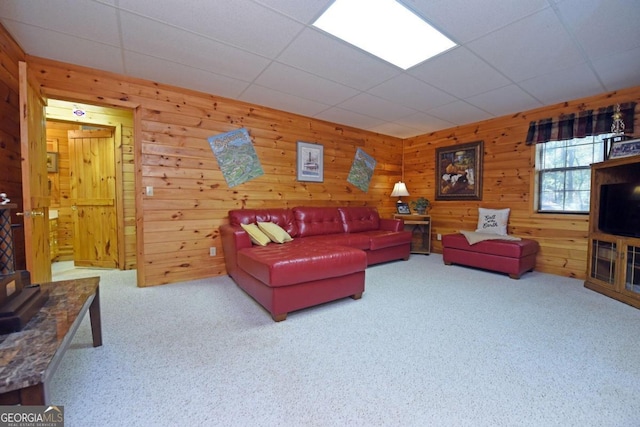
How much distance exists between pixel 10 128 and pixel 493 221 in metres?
5.54

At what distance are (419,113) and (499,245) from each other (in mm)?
2111

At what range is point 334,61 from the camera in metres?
2.53

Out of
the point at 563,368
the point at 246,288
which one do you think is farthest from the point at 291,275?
the point at 563,368

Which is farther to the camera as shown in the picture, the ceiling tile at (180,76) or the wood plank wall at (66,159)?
the wood plank wall at (66,159)

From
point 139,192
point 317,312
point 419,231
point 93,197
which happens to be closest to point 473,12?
point 317,312

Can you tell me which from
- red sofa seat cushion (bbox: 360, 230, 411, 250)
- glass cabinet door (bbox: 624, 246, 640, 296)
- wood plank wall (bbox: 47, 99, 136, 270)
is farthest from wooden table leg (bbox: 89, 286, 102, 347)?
glass cabinet door (bbox: 624, 246, 640, 296)

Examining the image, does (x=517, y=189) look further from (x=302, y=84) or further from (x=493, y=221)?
(x=302, y=84)

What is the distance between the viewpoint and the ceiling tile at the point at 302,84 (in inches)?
109

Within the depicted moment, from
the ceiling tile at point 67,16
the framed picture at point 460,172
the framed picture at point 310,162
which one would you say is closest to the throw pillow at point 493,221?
the framed picture at point 460,172

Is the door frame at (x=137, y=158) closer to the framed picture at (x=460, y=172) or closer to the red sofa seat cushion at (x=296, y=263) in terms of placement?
the red sofa seat cushion at (x=296, y=263)

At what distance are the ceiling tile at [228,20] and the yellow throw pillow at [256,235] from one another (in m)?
1.75

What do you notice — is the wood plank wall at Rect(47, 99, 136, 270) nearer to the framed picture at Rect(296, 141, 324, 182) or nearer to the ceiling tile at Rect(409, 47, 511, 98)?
the framed picture at Rect(296, 141, 324, 182)

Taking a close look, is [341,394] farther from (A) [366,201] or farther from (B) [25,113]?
(A) [366,201]

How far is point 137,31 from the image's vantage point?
210 centimetres
